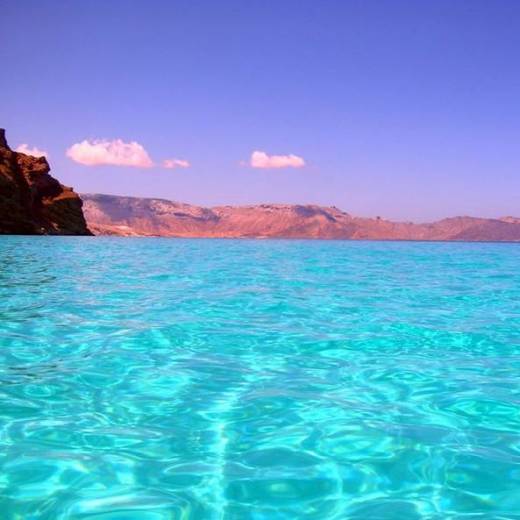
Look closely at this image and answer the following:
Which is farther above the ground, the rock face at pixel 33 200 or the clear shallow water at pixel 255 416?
the rock face at pixel 33 200

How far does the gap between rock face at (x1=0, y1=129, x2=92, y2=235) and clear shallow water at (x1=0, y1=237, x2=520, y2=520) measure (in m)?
78.0

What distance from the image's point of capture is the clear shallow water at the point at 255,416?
3439 millimetres

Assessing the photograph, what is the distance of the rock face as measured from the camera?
81.0 m

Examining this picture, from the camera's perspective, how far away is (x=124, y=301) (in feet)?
41.9

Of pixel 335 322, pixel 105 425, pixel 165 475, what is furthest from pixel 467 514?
pixel 335 322

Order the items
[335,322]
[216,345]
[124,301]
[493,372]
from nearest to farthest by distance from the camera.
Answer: [493,372], [216,345], [335,322], [124,301]

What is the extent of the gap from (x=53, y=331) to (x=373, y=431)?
6.18 m

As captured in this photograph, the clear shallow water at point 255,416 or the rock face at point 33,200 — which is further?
the rock face at point 33,200

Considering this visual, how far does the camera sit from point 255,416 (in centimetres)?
498

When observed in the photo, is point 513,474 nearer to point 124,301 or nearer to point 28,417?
point 28,417

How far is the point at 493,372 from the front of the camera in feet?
22.4

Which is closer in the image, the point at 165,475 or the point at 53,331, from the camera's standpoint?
the point at 165,475

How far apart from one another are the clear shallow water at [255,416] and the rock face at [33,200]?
77993mm

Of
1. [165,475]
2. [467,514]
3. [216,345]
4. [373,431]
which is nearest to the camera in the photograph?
[467,514]
